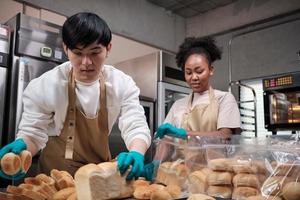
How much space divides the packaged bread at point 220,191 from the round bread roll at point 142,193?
0.18 meters

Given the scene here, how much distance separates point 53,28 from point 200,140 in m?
1.65

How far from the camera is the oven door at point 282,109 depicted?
8.75 ft

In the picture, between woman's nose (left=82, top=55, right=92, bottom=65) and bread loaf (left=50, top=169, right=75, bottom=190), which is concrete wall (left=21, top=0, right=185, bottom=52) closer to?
woman's nose (left=82, top=55, right=92, bottom=65)

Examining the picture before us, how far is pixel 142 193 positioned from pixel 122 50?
281cm

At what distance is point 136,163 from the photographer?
901 millimetres

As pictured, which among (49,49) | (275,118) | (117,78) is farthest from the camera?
(275,118)

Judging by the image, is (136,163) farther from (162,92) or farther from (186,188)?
(162,92)

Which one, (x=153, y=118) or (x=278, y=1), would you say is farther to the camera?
(x=278, y=1)

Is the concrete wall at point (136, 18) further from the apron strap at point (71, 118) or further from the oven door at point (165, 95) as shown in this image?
the apron strap at point (71, 118)

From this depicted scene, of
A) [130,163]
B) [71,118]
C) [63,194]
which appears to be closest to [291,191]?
[130,163]

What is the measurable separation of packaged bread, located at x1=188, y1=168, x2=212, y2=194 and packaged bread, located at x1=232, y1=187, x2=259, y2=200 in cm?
9

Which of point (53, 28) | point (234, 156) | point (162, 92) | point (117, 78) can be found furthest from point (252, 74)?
Result: point (234, 156)

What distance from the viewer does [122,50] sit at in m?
3.49

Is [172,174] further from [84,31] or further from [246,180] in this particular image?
[84,31]
